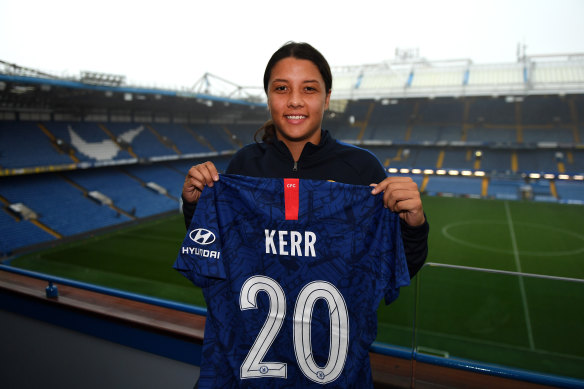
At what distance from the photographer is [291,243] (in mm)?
1676

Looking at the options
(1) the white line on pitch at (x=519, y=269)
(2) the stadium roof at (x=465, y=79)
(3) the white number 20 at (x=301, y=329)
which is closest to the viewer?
(3) the white number 20 at (x=301, y=329)

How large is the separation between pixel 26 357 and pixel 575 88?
1333 inches

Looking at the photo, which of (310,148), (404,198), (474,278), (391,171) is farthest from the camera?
(391,171)

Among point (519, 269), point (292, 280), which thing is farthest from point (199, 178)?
point (519, 269)

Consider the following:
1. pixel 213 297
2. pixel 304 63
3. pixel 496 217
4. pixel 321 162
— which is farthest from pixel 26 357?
pixel 496 217

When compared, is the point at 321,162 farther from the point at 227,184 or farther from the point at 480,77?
the point at 480,77

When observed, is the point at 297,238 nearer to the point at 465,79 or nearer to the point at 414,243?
the point at 414,243

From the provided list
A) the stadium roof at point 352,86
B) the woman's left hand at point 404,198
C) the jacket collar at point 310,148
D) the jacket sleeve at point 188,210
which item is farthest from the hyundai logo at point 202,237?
the stadium roof at point 352,86

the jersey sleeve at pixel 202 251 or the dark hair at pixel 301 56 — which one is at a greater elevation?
the dark hair at pixel 301 56

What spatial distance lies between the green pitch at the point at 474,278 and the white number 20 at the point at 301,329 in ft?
2.48

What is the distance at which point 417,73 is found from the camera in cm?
3381

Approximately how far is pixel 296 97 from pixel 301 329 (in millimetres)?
1031

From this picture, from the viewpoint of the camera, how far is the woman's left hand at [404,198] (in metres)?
1.47

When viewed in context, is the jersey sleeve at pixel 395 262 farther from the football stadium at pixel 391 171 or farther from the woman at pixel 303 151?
the football stadium at pixel 391 171
